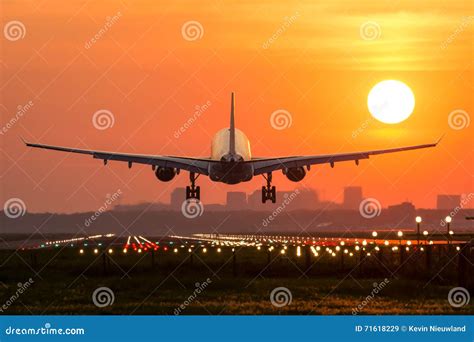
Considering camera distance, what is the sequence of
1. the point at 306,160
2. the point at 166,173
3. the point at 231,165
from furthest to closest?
the point at 306,160 → the point at 166,173 → the point at 231,165

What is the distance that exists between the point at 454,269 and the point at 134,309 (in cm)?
2411

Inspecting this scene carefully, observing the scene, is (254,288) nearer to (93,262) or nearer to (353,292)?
(353,292)

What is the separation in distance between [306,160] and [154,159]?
13.4 m

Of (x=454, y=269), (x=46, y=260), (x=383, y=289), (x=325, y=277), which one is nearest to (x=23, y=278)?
(x=46, y=260)

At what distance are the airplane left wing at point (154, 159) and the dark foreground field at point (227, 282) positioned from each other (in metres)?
9.25

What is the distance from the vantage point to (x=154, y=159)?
88.2m

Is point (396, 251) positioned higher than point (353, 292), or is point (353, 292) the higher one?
point (396, 251)

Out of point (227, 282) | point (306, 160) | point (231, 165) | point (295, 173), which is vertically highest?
point (306, 160)

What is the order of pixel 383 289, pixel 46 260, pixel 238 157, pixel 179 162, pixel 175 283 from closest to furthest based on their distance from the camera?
pixel 383 289, pixel 175 283, pixel 46 260, pixel 238 157, pixel 179 162

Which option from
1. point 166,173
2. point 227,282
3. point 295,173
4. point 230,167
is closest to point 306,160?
point 295,173

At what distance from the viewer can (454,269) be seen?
6147cm

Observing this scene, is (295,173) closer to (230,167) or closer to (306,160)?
(306,160)

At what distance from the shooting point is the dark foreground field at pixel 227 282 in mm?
46250

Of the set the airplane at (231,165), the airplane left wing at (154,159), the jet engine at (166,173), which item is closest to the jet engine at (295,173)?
the airplane at (231,165)
